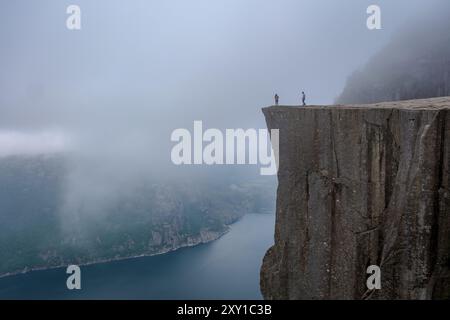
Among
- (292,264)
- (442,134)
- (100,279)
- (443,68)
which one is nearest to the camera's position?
(442,134)

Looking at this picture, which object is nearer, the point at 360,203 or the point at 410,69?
the point at 360,203

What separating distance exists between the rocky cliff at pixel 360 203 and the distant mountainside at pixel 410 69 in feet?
478

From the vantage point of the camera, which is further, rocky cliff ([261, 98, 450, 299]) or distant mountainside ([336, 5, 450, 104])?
distant mountainside ([336, 5, 450, 104])

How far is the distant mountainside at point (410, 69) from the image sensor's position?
494ft

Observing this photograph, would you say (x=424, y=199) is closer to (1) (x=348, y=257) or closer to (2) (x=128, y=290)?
(1) (x=348, y=257)

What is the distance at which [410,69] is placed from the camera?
165 meters

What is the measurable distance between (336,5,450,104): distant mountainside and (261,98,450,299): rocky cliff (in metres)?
146

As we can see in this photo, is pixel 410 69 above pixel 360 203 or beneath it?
above

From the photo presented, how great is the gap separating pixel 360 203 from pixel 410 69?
174 meters

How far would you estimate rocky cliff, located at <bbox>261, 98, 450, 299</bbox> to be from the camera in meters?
15.8

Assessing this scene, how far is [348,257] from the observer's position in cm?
1739
